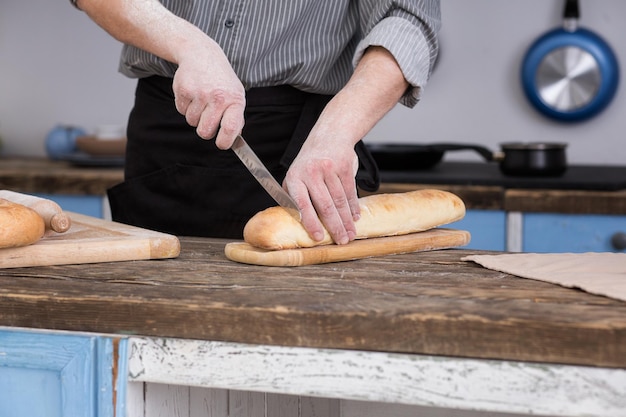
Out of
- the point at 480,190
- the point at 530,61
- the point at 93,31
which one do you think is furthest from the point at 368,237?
the point at 93,31

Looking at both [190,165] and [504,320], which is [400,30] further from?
[504,320]

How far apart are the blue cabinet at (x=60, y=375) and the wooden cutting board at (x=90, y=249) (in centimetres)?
17

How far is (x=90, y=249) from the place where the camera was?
1.14m

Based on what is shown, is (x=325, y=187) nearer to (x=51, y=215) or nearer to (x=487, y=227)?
(x=51, y=215)

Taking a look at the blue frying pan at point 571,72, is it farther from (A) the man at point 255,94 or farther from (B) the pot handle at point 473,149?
(A) the man at point 255,94

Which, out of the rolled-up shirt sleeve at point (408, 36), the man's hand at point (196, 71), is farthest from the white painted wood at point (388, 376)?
the rolled-up shirt sleeve at point (408, 36)

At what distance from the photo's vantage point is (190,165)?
1.51m

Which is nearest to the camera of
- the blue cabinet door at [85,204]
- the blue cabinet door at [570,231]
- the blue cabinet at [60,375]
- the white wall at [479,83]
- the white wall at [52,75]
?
the blue cabinet at [60,375]

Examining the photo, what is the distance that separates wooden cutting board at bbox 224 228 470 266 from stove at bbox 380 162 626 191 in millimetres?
916

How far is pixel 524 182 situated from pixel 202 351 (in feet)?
4.71

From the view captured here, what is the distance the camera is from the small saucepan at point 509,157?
224 cm

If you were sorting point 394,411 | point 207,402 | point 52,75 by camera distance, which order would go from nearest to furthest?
1. point 207,402
2. point 394,411
3. point 52,75

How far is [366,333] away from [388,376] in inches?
1.8

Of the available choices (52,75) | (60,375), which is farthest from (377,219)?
(52,75)
